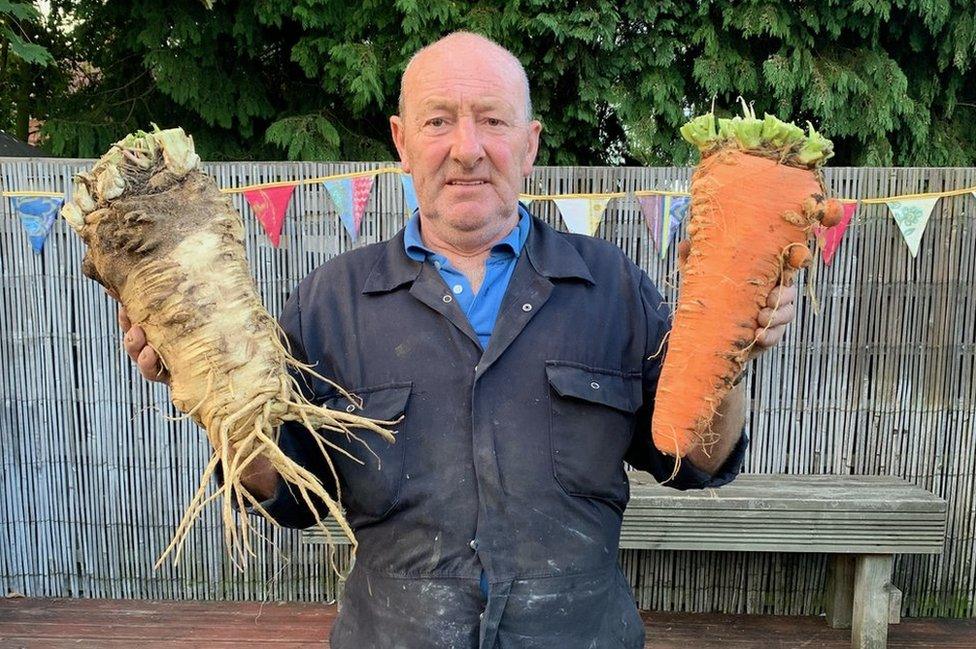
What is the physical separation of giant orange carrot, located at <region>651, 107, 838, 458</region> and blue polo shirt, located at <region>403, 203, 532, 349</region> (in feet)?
1.16

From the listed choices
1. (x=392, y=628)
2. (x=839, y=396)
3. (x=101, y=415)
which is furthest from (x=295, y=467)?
(x=839, y=396)

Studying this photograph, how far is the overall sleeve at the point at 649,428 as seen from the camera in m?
1.58

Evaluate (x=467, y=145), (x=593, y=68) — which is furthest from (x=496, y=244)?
(x=593, y=68)

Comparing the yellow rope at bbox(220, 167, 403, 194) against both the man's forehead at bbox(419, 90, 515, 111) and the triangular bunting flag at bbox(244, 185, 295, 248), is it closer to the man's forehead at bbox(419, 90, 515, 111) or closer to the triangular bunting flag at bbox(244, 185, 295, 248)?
the triangular bunting flag at bbox(244, 185, 295, 248)

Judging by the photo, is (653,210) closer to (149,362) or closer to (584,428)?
(584,428)

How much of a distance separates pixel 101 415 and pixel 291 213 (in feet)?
4.26

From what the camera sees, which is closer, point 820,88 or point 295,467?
point 295,467

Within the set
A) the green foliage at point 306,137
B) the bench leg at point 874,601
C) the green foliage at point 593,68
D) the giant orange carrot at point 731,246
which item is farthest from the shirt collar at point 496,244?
the green foliage at point 306,137

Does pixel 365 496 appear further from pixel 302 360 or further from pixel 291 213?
pixel 291 213

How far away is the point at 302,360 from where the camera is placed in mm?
1584

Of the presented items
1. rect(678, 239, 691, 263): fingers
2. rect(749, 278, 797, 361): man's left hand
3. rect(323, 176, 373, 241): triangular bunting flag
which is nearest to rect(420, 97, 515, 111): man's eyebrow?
rect(678, 239, 691, 263): fingers

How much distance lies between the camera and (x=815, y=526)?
10.5 ft

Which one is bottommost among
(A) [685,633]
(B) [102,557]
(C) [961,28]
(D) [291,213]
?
(A) [685,633]

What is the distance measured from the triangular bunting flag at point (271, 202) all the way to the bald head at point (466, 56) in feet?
6.71
